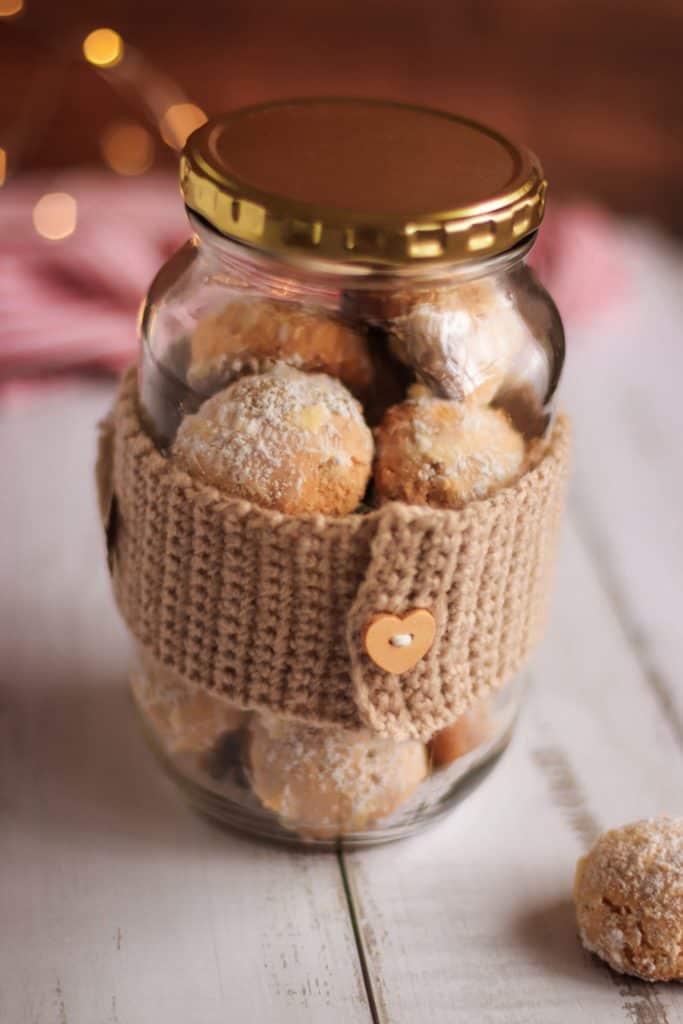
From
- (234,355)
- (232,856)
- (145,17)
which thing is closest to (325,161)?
(234,355)

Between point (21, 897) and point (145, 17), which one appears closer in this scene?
point (21, 897)

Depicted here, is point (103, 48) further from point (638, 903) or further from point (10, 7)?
point (638, 903)

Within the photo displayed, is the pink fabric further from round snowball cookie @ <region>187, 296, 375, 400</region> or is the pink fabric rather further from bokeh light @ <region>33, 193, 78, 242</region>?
round snowball cookie @ <region>187, 296, 375, 400</region>

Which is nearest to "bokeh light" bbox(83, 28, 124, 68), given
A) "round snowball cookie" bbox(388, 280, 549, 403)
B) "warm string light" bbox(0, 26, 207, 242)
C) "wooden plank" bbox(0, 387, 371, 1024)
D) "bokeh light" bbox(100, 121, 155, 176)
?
"warm string light" bbox(0, 26, 207, 242)

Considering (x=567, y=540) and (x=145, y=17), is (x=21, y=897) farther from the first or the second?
(x=145, y=17)

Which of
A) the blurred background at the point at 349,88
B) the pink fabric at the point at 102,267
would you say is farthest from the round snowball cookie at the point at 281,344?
the blurred background at the point at 349,88

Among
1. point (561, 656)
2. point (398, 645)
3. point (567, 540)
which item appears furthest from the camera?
point (567, 540)

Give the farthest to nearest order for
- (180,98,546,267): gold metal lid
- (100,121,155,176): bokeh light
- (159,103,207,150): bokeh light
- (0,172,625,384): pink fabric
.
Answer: (100,121,155,176): bokeh light < (159,103,207,150): bokeh light < (0,172,625,384): pink fabric < (180,98,546,267): gold metal lid
